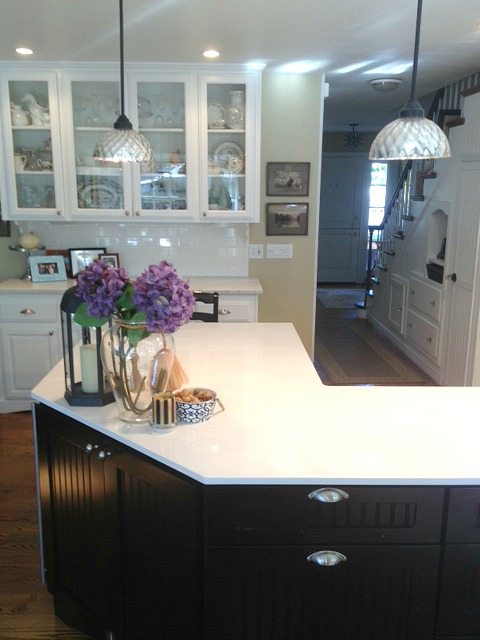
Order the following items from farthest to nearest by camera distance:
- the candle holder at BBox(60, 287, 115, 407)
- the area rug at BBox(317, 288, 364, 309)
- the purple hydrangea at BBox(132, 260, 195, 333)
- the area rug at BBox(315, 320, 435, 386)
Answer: the area rug at BBox(317, 288, 364, 309), the area rug at BBox(315, 320, 435, 386), the candle holder at BBox(60, 287, 115, 407), the purple hydrangea at BBox(132, 260, 195, 333)

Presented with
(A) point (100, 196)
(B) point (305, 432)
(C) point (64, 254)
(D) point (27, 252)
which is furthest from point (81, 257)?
(B) point (305, 432)

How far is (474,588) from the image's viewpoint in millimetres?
1634

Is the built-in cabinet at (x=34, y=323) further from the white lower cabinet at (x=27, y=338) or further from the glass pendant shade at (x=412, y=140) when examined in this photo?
the glass pendant shade at (x=412, y=140)

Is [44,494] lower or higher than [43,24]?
lower

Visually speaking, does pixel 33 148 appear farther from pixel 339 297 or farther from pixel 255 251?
pixel 339 297

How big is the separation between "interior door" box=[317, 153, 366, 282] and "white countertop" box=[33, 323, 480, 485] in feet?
24.7

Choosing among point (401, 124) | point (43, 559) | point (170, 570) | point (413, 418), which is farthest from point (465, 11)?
point (43, 559)

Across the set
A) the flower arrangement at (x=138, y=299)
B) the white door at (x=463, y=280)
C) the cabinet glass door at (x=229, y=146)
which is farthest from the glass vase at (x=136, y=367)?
the white door at (x=463, y=280)

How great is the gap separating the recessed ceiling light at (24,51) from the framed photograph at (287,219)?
6.21 feet

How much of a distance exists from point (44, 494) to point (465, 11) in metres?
2.82

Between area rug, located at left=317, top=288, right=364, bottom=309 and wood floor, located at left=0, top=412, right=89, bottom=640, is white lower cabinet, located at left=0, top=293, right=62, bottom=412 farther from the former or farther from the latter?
area rug, located at left=317, top=288, right=364, bottom=309

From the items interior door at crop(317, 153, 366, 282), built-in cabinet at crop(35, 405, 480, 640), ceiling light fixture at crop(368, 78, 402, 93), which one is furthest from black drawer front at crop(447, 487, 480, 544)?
interior door at crop(317, 153, 366, 282)

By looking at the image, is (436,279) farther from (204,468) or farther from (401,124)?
(204,468)

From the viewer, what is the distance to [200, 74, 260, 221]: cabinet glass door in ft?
13.1
